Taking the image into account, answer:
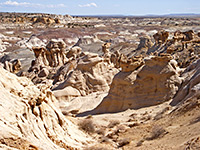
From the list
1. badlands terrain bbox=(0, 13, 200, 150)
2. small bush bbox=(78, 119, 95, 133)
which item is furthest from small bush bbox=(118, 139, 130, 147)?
small bush bbox=(78, 119, 95, 133)

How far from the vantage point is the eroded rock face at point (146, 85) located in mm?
16609

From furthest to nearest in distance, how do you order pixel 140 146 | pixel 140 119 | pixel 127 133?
pixel 140 119 → pixel 127 133 → pixel 140 146

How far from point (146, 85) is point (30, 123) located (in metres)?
9.56

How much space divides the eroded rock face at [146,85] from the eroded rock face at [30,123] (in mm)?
5577

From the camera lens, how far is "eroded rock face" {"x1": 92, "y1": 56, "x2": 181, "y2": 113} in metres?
16.6

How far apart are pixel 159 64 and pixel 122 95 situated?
3037 millimetres

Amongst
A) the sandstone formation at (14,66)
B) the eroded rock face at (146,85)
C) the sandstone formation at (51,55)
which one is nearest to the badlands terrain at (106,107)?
the eroded rock face at (146,85)

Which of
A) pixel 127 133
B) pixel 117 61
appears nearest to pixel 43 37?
pixel 117 61

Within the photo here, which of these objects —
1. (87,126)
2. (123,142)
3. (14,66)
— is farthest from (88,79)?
(14,66)

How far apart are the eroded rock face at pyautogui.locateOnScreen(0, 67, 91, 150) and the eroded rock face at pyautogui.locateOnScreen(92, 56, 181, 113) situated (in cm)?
558

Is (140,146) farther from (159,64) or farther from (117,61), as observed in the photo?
(117,61)

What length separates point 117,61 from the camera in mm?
32094

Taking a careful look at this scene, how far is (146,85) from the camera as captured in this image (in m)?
17.1

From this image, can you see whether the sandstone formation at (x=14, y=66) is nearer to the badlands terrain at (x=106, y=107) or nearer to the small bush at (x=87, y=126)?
the badlands terrain at (x=106, y=107)
